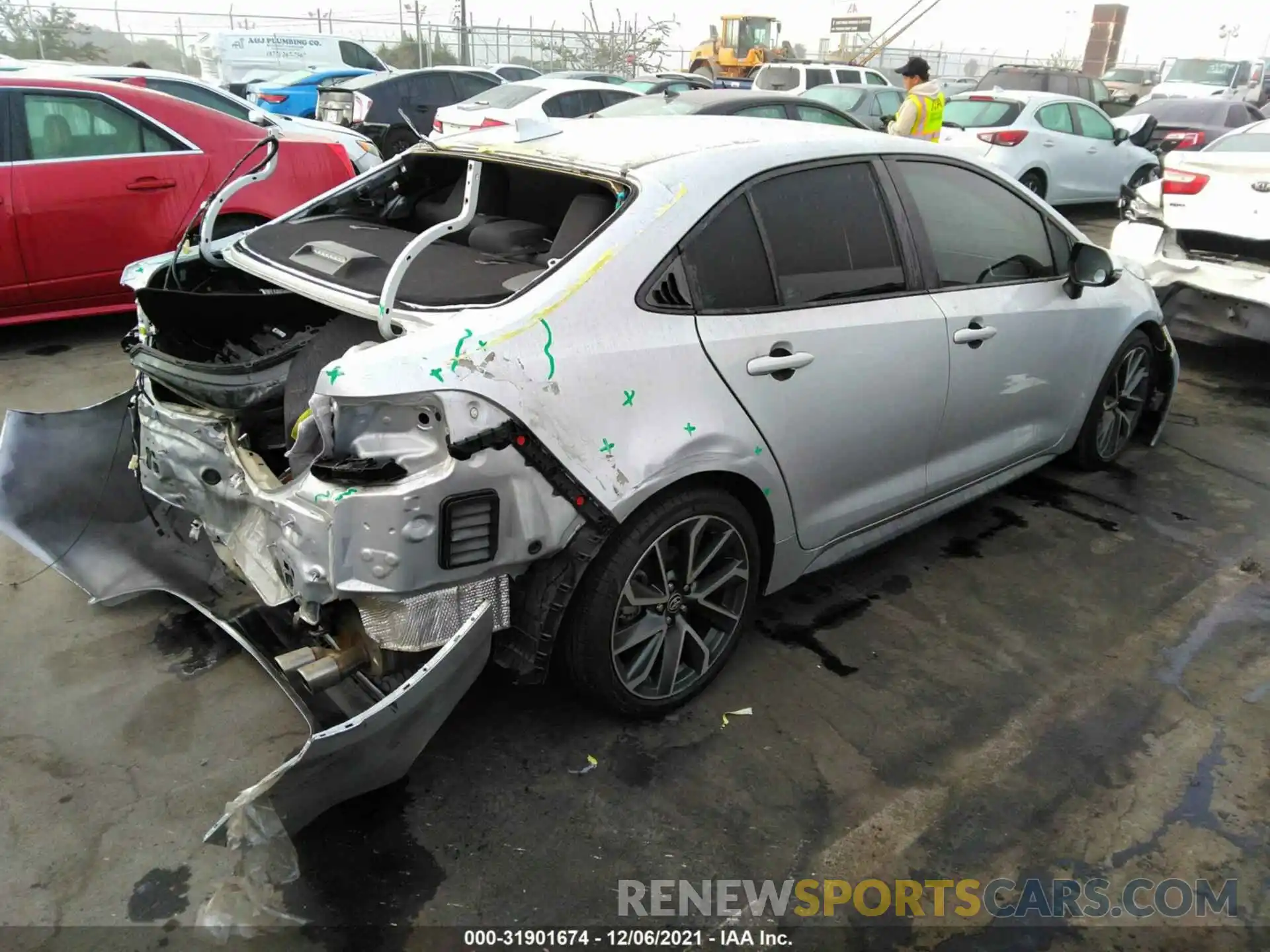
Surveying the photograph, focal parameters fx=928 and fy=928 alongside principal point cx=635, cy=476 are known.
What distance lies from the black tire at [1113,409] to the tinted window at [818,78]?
486 inches

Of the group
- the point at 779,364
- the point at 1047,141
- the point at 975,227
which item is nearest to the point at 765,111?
the point at 1047,141

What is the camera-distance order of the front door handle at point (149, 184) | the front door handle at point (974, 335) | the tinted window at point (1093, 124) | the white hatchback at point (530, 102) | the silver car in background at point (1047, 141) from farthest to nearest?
1. the tinted window at point (1093, 124)
2. the silver car in background at point (1047, 141)
3. the white hatchback at point (530, 102)
4. the front door handle at point (149, 184)
5. the front door handle at point (974, 335)

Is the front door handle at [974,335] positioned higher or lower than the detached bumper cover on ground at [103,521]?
higher

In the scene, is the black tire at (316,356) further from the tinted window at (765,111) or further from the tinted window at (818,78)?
the tinted window at (818,78)

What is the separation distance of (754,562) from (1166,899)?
1.39 meters

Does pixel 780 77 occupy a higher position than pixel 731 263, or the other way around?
pixel 780 77

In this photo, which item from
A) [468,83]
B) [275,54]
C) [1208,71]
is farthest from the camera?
[1208,71]

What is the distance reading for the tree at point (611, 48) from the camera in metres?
32.3

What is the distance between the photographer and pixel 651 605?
2.72 metres

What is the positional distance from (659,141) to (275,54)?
22728mm

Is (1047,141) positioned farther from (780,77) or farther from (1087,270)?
(1087,270)

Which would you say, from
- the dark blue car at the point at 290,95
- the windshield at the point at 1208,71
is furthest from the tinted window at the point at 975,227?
the windshield at the point at 1208,71

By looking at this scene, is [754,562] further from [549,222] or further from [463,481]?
[549,222]

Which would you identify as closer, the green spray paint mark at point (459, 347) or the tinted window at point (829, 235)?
the green spray paint mark at point (459, 347)
